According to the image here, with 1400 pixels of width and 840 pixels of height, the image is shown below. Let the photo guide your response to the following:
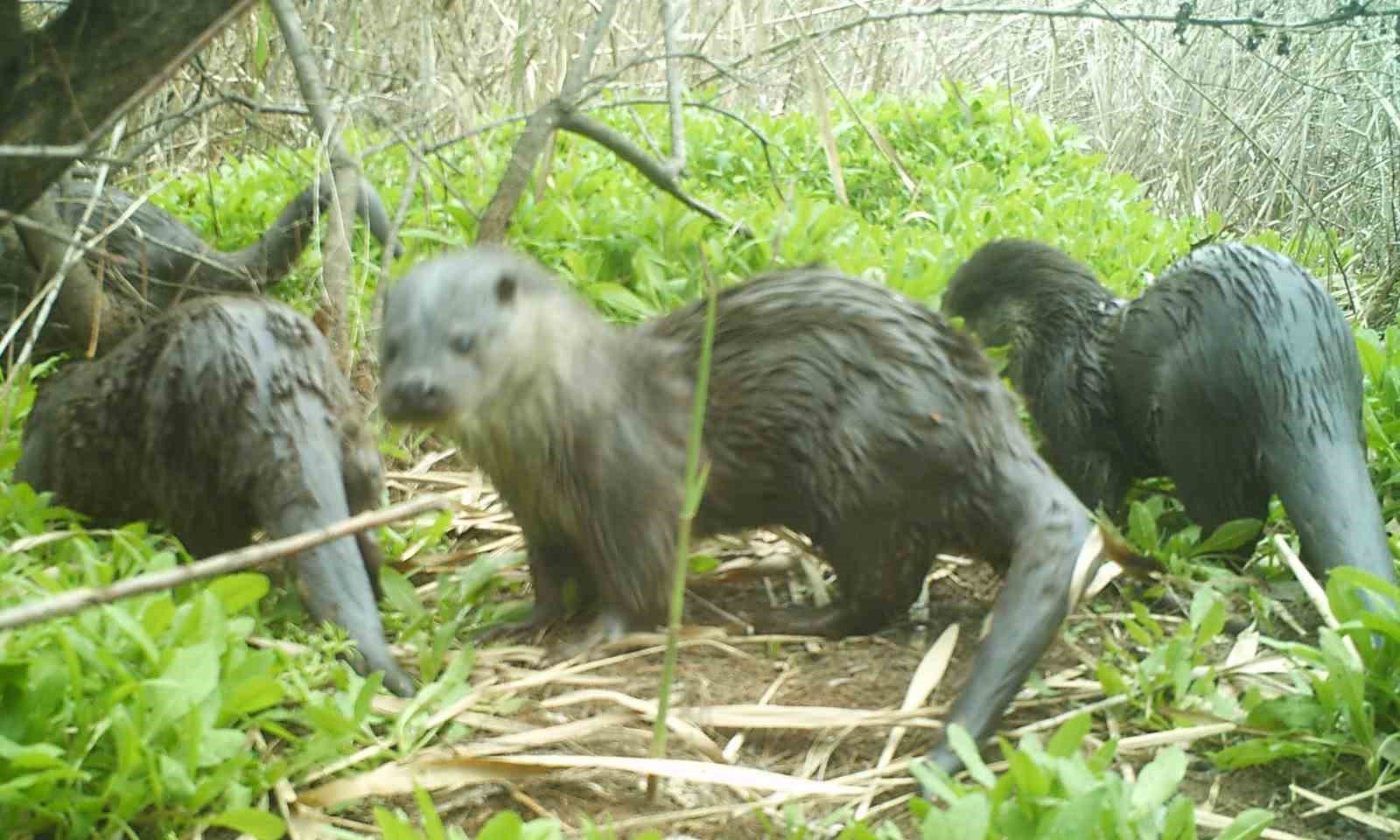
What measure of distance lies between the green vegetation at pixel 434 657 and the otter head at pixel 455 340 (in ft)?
A: 1.32

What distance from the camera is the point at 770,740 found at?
2148 mm

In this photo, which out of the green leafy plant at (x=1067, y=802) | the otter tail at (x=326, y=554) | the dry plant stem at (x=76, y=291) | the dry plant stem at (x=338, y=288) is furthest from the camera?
the dry plant stem at (x=338, y=288)

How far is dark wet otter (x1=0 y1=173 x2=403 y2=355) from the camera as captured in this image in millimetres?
3637

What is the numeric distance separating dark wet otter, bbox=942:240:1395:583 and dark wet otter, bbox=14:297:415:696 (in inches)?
62.2

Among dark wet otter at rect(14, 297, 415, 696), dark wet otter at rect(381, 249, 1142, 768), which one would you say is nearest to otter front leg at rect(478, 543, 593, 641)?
dark wet otter at rect(381, 249, 1142, 768)

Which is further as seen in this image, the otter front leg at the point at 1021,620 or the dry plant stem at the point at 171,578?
the otter front leg at the point at 1021,620

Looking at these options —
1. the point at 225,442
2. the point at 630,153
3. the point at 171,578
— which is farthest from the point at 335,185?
the point at 171,578

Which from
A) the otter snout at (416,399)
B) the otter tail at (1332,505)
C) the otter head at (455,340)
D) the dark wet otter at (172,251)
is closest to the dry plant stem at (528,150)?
the dark wet otter at (172,251)

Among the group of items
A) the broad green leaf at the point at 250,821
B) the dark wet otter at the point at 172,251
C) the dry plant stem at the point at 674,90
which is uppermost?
the dry plant stem at the point at 674,90

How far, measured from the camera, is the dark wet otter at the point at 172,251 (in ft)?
11.9

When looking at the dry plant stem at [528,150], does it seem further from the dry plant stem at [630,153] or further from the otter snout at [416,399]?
the otter snout at [416,399]

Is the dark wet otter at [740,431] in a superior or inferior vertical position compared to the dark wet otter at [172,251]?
inferior

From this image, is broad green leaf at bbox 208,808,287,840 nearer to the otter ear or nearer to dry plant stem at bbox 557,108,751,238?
the otter ear

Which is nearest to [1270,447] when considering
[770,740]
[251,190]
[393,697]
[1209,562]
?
[1209,562]
